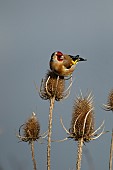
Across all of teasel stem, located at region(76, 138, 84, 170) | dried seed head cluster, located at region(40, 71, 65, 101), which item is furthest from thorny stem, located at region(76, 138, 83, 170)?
dried seed head cluster, located at region(40, 71, 65, 101)

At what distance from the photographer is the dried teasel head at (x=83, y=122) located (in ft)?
28.7

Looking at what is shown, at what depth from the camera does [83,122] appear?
29.0 feet

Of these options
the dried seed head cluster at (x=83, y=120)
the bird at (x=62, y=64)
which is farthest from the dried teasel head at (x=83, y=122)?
the bird at (x=62, y=64)

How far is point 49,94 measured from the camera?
405 inches

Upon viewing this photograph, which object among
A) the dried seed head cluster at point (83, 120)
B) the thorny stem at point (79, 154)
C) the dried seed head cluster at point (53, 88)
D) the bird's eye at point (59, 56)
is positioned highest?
the bird's eye at point (59, 56)

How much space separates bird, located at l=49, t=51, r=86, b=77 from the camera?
412 inches

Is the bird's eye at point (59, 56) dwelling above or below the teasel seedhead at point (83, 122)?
above

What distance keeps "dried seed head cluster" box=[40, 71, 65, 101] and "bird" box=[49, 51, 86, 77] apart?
179 millimetres

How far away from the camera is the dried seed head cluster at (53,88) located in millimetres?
10266

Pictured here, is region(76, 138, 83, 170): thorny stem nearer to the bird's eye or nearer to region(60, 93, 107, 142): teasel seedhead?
region(60, 93, 107, 142): teasel seedhead

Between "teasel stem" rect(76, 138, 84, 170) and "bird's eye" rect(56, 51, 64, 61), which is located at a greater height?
"bird's eye" rect(56, 51, 64, 61)

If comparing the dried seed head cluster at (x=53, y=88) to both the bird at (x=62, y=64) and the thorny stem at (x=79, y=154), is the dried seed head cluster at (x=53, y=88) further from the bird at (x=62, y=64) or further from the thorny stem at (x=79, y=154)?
the thorny stem at (x=79, y=154)

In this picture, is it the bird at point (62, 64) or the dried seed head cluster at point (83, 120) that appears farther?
the bird at point (62, 64)

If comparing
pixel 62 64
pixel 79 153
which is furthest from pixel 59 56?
pixel 79 153
